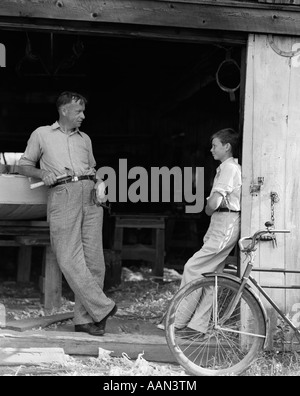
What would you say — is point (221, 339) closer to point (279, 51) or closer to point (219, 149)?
point (219, 149)

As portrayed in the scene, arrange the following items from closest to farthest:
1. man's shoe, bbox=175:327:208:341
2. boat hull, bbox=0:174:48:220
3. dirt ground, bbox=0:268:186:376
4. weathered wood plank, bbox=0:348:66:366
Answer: dirt ground, bbox=0:268:186:376
weathered wood plank, bbox=0:348:66:366
man's shoe, bbox=175:327:208:341
boat hull, bbox=0:174:48:220

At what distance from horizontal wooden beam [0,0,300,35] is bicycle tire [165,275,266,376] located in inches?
91.5

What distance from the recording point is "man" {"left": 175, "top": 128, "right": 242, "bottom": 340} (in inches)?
235

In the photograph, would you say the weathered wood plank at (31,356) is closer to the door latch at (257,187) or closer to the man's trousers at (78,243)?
the man's trousers at (78,243)

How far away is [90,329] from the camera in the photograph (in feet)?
20.5

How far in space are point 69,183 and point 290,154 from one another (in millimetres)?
2103

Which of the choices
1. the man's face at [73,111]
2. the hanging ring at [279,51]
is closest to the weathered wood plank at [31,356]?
the man's face at [73,111]

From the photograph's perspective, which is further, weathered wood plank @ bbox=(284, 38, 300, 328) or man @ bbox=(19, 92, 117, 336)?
man @ bbox=(19, 92, 117, 336)

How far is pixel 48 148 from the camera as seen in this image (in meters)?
6.20

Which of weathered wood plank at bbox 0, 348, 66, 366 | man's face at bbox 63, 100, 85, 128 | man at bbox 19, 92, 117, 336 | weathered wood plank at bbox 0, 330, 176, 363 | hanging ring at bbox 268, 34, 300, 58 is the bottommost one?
weathered wood plank at bbox 0, 348, 66, 366

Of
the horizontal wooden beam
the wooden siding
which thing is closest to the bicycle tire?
the wooden siding

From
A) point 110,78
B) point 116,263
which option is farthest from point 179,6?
point 110,78

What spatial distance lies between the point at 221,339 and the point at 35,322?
2012 mm

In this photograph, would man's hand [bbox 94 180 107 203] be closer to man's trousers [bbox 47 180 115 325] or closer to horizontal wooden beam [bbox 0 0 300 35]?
man's trousers [bbox 47 180 115 325]
